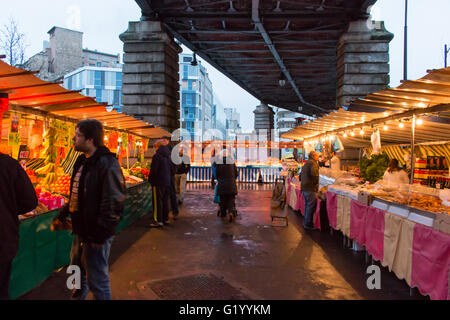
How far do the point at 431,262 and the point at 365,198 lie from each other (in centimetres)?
208

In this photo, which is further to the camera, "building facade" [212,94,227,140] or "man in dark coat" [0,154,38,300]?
"building facade" [212,94,227,140]

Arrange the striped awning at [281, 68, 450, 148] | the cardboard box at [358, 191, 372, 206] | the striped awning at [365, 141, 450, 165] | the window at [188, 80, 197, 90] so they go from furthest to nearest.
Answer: the window at [188, 80, 197, 90]
the striped awning at [365, 141, 450, 165]
the cardboard box at [358, 191, 372, 206]
the striped awning at [281, 68, 450, 148]

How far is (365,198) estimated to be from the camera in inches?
227

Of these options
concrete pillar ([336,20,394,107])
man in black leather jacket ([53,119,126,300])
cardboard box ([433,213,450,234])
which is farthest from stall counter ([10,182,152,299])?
concrete pillar ([336,20,394,107])

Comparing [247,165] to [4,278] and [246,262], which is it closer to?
[246,262]

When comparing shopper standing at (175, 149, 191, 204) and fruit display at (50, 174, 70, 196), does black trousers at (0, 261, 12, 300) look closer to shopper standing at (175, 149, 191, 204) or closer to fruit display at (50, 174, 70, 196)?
fruit display at (50, 174, 70, 196)

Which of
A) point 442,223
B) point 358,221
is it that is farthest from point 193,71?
point 442,223

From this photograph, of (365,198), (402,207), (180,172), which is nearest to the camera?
(402,207)

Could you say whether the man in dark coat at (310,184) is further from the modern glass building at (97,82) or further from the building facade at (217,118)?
the building facade at (217,118)

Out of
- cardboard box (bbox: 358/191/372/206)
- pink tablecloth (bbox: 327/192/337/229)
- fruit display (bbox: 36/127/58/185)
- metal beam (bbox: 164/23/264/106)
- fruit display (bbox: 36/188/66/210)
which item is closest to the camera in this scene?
fruit display (bbox: 36/188/66/210)

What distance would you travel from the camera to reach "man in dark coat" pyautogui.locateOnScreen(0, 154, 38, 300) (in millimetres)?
2805

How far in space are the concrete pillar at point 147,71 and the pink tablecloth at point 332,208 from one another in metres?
8.43

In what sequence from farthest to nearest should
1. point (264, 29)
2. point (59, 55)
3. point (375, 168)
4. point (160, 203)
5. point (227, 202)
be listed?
point (59, 55) → point (264, 29) → point (227, 202) → point (375, 168) → point (160, 203)

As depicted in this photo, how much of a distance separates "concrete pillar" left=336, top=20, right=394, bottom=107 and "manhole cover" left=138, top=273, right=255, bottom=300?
418 inches
